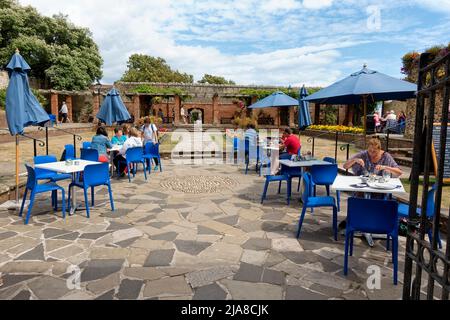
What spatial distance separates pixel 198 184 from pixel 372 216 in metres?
4.67

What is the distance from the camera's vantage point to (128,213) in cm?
528

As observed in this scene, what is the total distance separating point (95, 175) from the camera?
516 cm

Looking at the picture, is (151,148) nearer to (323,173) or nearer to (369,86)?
(323,173)

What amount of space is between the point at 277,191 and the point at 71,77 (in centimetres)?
2593

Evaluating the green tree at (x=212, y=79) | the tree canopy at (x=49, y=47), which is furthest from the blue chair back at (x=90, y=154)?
the green tree at (x=212, y=79)

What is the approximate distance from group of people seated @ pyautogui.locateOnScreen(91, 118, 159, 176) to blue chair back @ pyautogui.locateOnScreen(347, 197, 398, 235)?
17.4ft

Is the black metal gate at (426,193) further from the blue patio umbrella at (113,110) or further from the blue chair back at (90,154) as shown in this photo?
the blue patio umbrella at (113,110)

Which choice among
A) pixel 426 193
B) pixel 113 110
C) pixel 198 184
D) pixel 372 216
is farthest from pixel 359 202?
pixel 113 110

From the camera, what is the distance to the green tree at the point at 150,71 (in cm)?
4228

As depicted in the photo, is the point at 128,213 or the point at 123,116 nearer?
the point at 128,213

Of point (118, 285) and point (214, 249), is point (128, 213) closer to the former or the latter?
point (214, 249)

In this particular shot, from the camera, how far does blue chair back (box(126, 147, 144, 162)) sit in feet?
24.6
